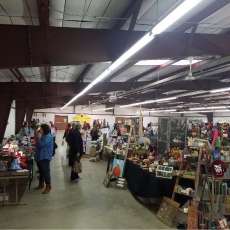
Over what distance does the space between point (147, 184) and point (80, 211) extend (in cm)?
137

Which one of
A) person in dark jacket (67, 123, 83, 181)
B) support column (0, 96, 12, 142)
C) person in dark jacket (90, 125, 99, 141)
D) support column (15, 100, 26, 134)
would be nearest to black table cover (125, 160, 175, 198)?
person in dark jacket (67, 123, 83, 181)

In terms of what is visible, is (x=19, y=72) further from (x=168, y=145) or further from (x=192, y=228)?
(x=192, y=228)

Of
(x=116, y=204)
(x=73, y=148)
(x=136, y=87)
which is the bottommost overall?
(x=116, y=204)

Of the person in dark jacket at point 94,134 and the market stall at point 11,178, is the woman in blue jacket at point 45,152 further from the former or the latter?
the person in dark jacket at point 94,134

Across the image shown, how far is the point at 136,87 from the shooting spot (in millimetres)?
9789

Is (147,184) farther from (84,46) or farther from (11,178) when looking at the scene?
(84,46)

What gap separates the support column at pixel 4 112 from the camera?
9055mm

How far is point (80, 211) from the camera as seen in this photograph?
557cm

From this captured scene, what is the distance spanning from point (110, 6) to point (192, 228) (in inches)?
128

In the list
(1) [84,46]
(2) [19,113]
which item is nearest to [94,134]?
(2) [19,113]

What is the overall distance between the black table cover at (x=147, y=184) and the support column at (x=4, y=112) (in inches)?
160

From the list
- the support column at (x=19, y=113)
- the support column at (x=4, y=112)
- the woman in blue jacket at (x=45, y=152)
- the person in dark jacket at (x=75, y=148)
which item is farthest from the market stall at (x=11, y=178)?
the support column at (x=19, y=113)

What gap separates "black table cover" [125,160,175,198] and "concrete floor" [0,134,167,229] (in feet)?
0.77

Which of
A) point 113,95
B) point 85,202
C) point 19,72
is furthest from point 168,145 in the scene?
point 113,95
